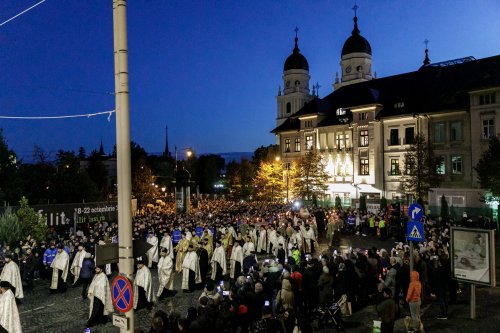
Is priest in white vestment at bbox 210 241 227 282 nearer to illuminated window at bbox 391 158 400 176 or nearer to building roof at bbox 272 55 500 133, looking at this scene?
building roof at bbox 272 55 500 133

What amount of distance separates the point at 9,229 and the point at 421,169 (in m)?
32.1

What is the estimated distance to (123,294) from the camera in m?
6.18

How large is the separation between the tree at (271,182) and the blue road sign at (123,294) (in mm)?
46497

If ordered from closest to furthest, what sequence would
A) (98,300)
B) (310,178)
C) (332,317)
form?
(332,317)
(98,300)
(310,178)

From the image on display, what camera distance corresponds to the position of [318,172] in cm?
4978

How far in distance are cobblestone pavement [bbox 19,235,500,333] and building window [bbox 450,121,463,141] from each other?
29.6 meters

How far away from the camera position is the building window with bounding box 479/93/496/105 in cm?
3809

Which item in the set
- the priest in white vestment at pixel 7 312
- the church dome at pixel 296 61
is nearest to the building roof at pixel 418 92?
the church dome at pixel 296 61

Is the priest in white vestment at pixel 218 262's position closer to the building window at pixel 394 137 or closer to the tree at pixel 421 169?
the tree at pixel 421 169

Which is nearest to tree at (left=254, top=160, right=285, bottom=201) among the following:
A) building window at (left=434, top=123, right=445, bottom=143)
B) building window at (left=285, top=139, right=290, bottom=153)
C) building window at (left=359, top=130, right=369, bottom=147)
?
building window at (left=285, top=139, right=290, bottom=153)

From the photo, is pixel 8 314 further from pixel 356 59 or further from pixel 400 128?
pixel 356 59

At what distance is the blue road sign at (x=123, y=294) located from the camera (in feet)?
20.1

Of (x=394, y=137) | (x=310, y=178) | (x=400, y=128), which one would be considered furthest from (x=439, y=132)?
(x=310, y=178)

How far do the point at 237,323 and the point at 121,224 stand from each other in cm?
481
